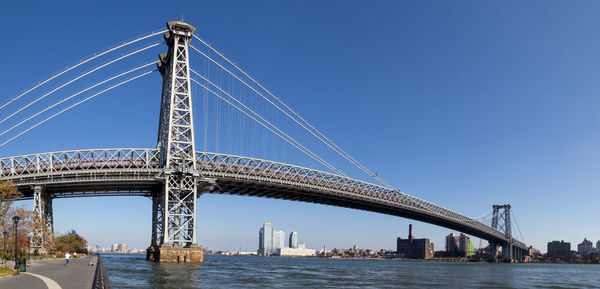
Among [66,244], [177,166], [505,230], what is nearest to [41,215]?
[177,166]

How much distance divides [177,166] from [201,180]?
4729 millimetres

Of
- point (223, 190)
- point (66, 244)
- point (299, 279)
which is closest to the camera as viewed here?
point (299, 279)

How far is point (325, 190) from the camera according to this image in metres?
91.2

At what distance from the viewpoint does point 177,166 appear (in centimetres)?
6744

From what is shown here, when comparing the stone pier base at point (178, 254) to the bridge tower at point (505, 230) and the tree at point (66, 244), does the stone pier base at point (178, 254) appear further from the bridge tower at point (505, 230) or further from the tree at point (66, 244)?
the bridge tower at point (505, 230)

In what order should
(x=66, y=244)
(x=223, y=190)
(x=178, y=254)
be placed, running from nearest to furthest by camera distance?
(x=178, y=254)
(x=223, y=190)
(x=66, y=244)

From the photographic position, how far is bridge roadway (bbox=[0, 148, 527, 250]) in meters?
67.6

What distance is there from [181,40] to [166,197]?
1062 inches

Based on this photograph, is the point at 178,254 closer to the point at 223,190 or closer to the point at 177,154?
the point at 177,154

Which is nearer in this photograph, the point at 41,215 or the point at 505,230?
the point at 41,215

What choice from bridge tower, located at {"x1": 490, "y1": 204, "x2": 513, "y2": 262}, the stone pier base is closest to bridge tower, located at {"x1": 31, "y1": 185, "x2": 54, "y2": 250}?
the stone pier base

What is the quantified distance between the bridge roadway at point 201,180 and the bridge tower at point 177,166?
7.81 ft

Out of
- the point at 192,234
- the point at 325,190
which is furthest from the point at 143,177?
the point at 325,190

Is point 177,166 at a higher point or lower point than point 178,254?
higher
